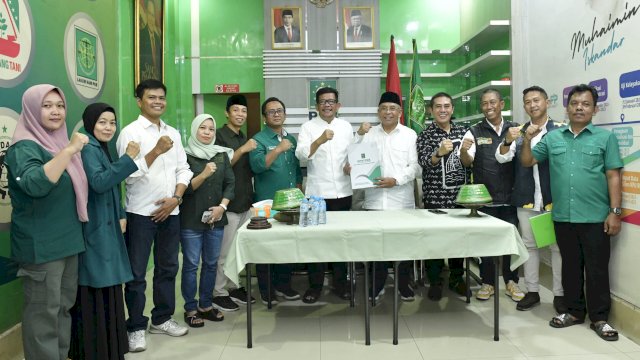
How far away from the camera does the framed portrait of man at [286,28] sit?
647cm

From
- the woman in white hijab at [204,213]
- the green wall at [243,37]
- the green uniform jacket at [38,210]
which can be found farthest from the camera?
the green wall at [243,37]

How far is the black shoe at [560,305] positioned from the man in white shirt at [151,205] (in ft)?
8.98

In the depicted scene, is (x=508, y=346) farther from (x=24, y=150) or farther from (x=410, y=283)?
(x=24, y=150)

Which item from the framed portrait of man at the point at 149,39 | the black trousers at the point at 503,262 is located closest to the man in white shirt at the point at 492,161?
the black trousers at the point at 503,262

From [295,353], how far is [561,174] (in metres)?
2.20

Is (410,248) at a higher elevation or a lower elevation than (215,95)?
lower

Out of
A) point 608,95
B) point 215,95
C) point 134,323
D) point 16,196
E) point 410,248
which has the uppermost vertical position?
point 215,95

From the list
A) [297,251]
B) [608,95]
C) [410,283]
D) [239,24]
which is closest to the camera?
[297,251]

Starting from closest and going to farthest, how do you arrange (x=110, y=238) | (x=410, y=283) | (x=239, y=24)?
1. (x=110, y=238)
2. (x=410, y=283)
3. (x=239, y=24)

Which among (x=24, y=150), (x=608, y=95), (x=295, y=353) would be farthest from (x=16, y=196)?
(x=608, y=95)

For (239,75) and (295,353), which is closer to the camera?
(295,353)

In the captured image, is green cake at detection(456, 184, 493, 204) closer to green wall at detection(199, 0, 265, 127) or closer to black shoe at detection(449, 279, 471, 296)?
black shoe at detection(449, 279, 471, 296)

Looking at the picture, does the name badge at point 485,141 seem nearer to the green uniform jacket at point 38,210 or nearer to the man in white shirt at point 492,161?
the man in white shirt at point 492,161

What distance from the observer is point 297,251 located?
9.07 ft
